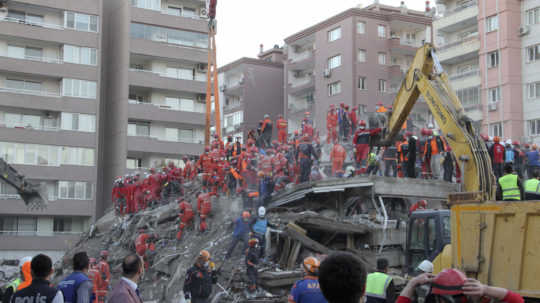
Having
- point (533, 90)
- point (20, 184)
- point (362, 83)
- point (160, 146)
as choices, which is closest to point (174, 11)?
point (160, 146)

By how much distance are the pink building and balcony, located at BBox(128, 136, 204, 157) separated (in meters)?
22.1

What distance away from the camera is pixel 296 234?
16266 mm

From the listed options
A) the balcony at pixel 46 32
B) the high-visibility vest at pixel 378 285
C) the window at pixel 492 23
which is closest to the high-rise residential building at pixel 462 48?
the window at pixel 492 23

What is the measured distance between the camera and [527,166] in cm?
2133

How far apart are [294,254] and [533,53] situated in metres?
27.2

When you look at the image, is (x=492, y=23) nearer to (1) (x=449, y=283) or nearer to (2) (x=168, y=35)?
(2) (x=168, y=35)

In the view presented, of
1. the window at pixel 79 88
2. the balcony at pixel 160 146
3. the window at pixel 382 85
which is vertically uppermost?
the window at pixel 382 85

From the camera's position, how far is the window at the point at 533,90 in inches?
1455

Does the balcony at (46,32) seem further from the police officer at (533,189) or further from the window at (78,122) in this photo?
the police officer at (533,189)

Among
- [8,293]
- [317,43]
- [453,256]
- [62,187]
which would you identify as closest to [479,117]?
[317,43]

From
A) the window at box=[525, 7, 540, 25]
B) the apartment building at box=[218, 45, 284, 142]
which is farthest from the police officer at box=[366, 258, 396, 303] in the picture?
the apartment building at box=[218, 45, 284, 142]

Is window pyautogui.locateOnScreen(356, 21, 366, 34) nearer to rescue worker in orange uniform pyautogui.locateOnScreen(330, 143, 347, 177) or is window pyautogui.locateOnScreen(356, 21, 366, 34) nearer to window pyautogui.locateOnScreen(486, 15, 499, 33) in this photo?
window pyautogui.locateOnScreen(486, 15, 499, 33)

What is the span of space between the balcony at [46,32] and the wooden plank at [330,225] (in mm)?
33431

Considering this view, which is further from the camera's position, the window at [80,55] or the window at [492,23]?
the window at [80,55]
